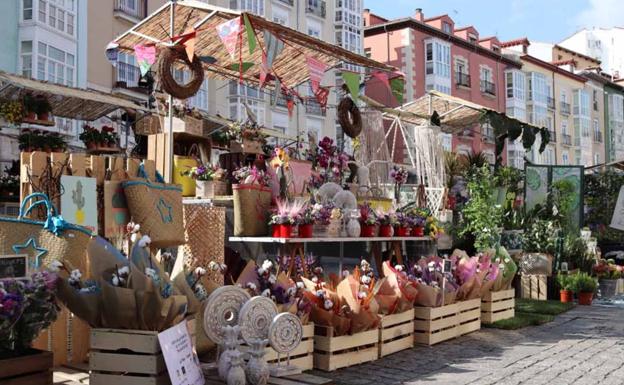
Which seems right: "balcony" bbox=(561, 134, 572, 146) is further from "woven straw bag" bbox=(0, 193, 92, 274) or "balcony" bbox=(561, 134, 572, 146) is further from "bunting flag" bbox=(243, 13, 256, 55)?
"woven straw bag" bbox=(0, 193, 92, 274)

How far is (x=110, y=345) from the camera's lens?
404 cm

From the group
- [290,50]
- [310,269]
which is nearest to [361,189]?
[290,50]

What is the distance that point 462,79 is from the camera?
38.4 m

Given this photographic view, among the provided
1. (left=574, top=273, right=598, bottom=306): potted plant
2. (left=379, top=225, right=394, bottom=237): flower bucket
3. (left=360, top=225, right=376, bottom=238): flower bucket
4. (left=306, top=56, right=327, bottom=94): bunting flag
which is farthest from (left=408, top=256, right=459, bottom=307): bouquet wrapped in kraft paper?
(left=574, top=273, right=598, bottom=306): potted plant

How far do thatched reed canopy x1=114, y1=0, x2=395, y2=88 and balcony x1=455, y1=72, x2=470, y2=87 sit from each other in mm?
28175

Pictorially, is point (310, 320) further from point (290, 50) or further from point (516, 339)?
point (290, 50)

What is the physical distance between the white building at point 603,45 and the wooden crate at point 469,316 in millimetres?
54481

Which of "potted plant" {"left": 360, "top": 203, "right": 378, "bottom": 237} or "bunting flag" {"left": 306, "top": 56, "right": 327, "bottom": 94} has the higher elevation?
"bunting flag" {"left": 306, "top": 56, "right": 327, "bottom": 94}

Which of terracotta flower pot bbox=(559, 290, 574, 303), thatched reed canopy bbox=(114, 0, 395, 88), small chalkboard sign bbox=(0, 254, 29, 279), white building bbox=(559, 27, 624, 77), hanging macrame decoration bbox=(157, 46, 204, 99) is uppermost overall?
white building bbox=(559, 27, 624, 77)

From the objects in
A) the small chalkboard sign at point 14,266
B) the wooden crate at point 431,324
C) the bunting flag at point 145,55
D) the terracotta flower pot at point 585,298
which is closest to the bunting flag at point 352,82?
the bunting flag at point 145,55

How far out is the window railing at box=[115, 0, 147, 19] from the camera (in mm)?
21181

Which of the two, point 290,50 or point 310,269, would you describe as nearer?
point 310,269

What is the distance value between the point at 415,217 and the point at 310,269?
228cm

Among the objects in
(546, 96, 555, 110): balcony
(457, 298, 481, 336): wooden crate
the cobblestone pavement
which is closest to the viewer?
the cobblestone pavement
